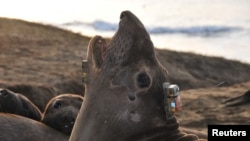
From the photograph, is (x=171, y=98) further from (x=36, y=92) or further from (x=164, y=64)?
(x=164, y=64)

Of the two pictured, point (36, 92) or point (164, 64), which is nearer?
point (36, 92)

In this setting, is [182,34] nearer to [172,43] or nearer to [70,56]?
[172,43]

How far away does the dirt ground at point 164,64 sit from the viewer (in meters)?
11.5

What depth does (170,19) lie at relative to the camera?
25453 millimetres

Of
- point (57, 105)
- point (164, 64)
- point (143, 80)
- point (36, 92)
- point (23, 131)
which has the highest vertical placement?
point (143, 80)

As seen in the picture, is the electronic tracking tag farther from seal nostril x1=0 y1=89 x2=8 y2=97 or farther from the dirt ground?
the dirt ground

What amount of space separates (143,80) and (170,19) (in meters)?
20.6

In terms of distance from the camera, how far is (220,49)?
21.2 meters

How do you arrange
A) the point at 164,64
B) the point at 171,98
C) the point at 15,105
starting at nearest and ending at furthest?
the point at 171,98 < the point at 15,105 < the point at 164,64

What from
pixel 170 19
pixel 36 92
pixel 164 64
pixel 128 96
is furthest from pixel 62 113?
pixel 170 19

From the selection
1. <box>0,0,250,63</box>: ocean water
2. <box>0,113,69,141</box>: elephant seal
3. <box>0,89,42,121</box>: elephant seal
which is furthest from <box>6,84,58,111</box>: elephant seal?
<box>0,0,250,63</box>: ocean water

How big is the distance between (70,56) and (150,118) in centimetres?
1103

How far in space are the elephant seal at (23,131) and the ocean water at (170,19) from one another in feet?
39.9

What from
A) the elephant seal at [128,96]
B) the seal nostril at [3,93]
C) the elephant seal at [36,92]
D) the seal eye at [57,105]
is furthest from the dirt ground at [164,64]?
the elephant seal at [128,96]
